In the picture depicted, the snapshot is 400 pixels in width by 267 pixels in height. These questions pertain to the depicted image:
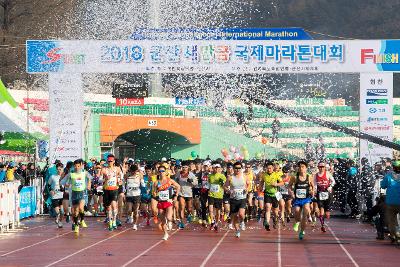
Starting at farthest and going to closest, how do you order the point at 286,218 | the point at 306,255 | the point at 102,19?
the point at 102,19 < the point at 286,218 < the point at 306,255

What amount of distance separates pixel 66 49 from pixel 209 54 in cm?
480

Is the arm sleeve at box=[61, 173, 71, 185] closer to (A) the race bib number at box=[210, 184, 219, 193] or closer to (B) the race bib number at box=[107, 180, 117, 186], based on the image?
(B) the race bib number at box=[107, 180, 117, 186]

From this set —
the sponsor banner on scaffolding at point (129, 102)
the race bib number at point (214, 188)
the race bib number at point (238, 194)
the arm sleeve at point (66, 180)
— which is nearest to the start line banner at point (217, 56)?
the race bib number at point (214, 188)

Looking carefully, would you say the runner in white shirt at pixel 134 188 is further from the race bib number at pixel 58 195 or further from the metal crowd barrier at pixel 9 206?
the metal crowd barrier at pixel 9 206

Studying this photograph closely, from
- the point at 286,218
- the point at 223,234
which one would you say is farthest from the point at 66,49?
the point at 223,234

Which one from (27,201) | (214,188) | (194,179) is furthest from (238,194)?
(27,201)

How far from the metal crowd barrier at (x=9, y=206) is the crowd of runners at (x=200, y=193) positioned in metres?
1.22

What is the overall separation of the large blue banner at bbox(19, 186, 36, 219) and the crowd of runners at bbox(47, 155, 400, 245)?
80.8 inches

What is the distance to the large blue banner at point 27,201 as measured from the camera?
33000 millimetres

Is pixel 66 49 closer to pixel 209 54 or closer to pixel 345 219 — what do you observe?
pixel 209 54

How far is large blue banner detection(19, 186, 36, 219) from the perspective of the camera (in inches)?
1299

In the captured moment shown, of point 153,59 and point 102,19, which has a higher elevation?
point 102,19

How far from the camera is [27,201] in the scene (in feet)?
112

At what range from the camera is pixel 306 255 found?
20.7 metres
